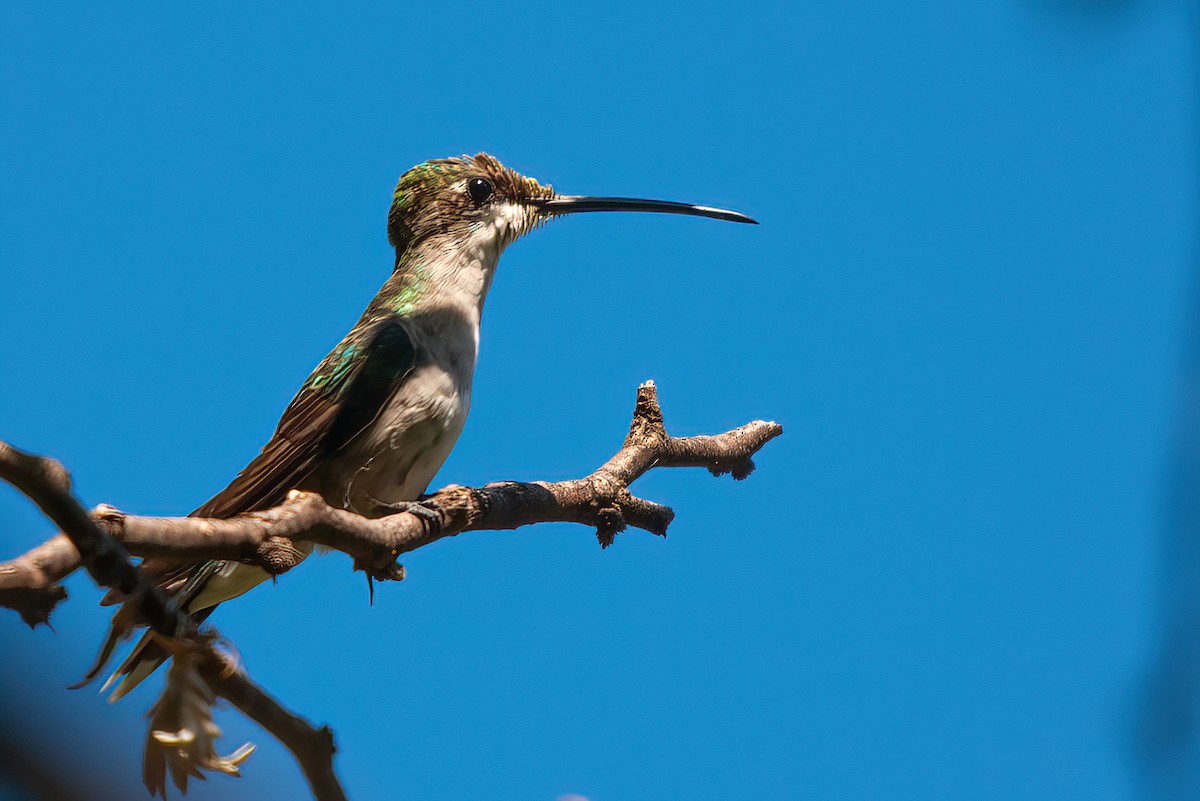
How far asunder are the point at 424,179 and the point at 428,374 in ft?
6.14

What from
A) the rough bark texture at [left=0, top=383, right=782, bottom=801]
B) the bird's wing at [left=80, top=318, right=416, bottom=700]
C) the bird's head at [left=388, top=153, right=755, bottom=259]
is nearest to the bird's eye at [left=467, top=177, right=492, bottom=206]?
the bird's head at [left=388, top=153, right=755, bottom=259]

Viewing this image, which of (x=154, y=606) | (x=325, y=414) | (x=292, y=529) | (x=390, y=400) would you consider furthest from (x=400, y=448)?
(x=154, y=606)

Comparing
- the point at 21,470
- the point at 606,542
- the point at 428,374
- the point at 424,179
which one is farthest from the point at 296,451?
the point at 21,470

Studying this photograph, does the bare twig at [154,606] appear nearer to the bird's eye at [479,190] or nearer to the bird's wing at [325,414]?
the bird's wing at [325,414]

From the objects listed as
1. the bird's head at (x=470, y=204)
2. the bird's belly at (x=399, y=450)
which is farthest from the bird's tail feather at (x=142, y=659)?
the bird's head at (x=470, y=204)

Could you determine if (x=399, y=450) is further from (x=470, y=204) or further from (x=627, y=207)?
(x=627, y=207)

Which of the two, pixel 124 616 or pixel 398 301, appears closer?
pixel 124 616

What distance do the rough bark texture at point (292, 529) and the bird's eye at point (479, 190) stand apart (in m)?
1.87

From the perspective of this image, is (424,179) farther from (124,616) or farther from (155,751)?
(155,751)

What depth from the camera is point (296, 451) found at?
565 cm

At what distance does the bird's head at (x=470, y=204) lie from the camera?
698 cm

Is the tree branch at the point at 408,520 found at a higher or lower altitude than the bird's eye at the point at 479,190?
lower

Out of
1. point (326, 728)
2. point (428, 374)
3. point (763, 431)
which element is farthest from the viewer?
point (763, 431)

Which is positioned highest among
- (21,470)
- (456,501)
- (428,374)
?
(428,374)
